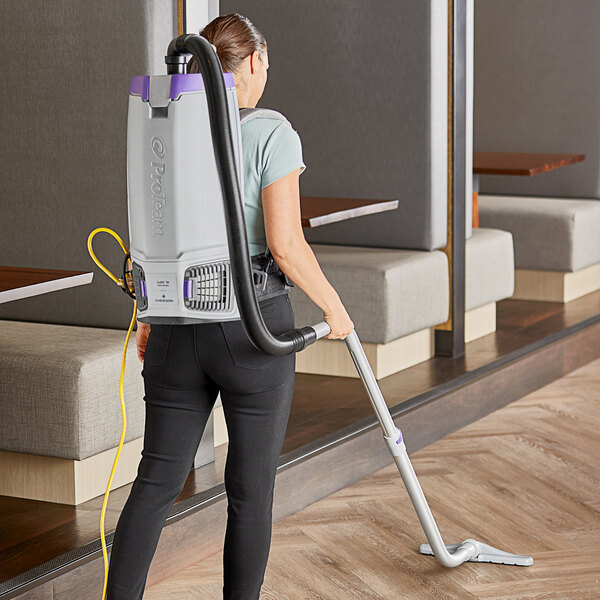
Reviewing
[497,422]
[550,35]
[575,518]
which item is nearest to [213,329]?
[575,518]

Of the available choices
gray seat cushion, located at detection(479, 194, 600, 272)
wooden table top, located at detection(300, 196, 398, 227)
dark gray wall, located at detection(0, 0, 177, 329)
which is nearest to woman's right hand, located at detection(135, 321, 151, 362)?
dark gray wall, located at detection(0, 0, 177, 329)

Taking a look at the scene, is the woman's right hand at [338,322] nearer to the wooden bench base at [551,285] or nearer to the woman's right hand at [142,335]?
the woman's right hand at [142,335]

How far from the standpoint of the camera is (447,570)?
283 centimetres

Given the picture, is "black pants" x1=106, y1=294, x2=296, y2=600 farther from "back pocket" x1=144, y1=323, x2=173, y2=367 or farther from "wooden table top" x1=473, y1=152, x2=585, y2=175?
"wooden table top" x1=473, y1=152, x2=585, y2=175

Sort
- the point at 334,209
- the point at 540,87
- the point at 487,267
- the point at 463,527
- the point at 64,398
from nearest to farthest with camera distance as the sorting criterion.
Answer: the point at 64,398
the point at 463,527
the point at 334,209
the point at 487,267
the point at 540,87

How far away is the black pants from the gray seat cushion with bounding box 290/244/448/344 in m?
2.08

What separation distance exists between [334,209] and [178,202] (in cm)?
198

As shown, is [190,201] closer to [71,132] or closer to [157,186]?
[157,186]

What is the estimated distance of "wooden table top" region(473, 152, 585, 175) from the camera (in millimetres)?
5176

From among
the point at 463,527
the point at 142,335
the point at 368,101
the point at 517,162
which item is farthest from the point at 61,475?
the point at 517,162

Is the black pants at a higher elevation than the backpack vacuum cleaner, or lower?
lower

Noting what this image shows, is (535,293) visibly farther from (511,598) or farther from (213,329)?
(213,329)

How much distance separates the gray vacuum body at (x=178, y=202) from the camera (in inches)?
71.3

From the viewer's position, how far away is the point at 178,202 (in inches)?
72.4
